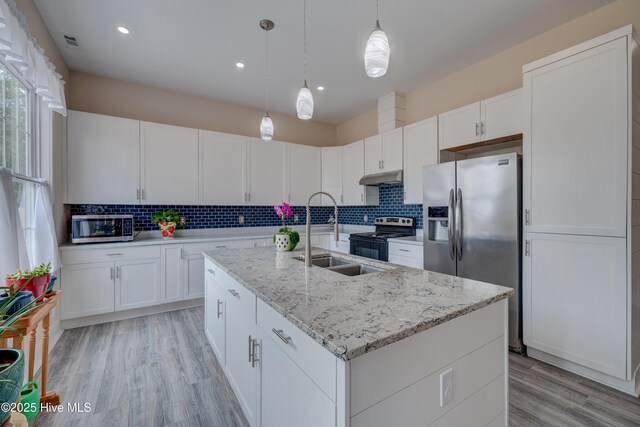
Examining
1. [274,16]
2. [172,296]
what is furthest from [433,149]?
[172,296]

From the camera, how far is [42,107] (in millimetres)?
2570

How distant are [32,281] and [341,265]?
179 centimetres

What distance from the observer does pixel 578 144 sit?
200 cm

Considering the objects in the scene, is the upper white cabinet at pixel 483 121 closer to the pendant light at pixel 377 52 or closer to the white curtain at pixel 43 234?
the pendant light at pixel 377 52

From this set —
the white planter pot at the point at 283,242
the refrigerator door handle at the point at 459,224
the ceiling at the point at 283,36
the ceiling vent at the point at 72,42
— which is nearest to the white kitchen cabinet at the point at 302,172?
the ceiling at the point at 283,36

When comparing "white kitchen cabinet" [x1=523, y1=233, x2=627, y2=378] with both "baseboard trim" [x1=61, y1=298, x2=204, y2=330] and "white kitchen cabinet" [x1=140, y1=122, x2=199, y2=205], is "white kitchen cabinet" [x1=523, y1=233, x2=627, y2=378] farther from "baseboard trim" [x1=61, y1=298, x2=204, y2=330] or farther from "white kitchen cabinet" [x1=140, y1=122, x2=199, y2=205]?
"white kitchen cabinet" [x1=140, y1=122, x2=199, y2=205]

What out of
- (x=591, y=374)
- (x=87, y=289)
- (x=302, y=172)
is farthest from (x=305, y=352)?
(x=302, y=172)

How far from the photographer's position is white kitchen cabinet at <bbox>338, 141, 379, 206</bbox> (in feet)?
14.0

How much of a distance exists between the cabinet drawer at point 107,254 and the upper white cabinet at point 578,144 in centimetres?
382

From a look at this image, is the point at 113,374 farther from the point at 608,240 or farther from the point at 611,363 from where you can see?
the point at 608,240

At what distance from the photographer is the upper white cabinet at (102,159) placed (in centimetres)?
303

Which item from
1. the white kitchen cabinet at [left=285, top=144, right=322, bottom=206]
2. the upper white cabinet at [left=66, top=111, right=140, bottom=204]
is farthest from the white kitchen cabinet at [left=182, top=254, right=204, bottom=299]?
the white kitchen cabinet at [left=285, top=144, right=322, bottom=206]

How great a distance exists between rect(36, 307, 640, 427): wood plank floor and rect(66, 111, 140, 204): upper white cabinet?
154 centimetres

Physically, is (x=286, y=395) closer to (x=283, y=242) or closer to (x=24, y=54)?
(x=283, y=242)
